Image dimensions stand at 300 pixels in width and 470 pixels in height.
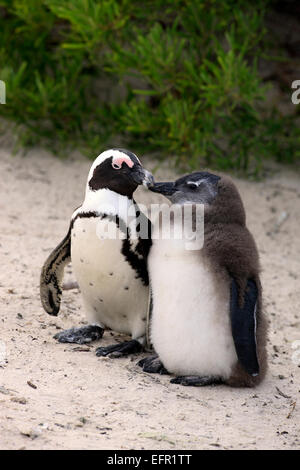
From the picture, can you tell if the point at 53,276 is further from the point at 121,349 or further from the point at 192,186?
the point at 192,186

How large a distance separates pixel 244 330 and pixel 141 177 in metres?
0.70

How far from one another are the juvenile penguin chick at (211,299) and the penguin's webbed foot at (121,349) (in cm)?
20

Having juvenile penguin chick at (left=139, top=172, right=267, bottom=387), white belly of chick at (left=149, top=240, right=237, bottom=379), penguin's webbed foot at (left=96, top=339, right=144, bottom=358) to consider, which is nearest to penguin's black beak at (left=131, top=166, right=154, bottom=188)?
juvenile penguin chick at (left=139, top=172, right=267, bottom=387)

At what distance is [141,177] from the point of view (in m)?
2.96

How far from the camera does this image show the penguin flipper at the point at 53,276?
3250 mm

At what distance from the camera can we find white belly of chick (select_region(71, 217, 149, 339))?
2.96 meters

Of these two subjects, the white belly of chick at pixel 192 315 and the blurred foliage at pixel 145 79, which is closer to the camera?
the white belly of chick at pixel 192 315

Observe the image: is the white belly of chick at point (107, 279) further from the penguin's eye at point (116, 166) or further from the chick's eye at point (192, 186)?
the chick's eye at point (192, 186)

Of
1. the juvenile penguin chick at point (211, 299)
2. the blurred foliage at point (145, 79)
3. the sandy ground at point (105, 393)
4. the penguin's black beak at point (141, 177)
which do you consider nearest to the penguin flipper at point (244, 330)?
the juvenile penguin chick at point (211, 299)

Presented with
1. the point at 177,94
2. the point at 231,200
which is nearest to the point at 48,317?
the point at 231,200

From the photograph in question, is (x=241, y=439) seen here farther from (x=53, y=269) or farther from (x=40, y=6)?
(x=40, y=6)

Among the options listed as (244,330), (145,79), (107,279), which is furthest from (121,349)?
(145,79)

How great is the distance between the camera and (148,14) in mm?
5539

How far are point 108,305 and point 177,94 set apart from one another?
298 centimetres
